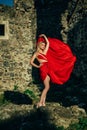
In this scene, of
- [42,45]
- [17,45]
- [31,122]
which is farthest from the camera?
[17,45]

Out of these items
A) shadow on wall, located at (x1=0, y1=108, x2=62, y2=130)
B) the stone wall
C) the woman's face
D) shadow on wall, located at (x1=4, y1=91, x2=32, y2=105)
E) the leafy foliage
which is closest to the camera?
shadow on wall, located at (x1=0, y1=108, x2=62, y2=130)

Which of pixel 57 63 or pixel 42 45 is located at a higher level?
pixel 42 45

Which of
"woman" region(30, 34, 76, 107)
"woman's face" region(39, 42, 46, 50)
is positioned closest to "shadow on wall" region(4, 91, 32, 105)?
"woman" region(30, 34, 76, 107)

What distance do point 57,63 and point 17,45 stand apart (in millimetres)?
5681

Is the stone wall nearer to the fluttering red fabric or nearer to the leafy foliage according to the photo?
the fluttering red fabric

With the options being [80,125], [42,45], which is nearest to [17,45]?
[42,45]

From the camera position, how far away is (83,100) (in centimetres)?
1038

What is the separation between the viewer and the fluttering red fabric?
7.75 m

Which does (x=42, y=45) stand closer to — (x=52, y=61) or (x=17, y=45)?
(x=52, y=61)

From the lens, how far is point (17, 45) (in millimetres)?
13320

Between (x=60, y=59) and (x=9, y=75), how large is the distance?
5515 millimetres

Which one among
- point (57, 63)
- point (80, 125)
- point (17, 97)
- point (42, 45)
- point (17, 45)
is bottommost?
point (17, 97)

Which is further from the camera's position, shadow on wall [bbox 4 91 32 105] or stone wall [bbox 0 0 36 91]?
stone wall [bbox 0 0 36 91]

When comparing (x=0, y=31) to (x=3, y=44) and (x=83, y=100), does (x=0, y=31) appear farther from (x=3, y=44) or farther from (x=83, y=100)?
(x=83, y=100)
